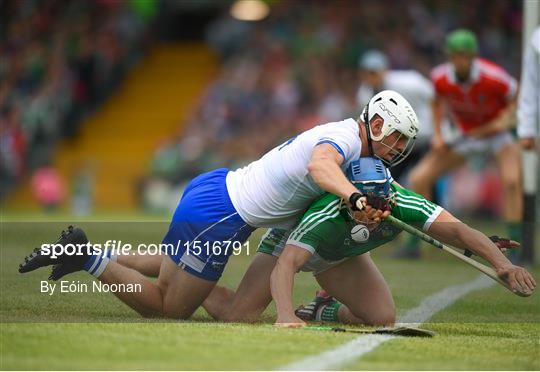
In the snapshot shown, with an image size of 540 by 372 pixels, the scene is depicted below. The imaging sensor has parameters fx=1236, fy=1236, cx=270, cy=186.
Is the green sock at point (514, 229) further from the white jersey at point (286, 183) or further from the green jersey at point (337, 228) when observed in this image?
the white jersey at point (286, 183)

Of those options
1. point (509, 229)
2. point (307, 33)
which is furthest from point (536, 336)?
point (307, 33)

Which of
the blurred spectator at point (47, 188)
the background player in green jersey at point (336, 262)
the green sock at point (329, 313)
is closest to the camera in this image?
the background player in green jersey at point (336, 262)

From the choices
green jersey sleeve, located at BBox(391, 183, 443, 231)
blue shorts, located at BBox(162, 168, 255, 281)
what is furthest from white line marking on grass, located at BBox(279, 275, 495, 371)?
blue shorts, located at BBox(162, 168, 255, 281)

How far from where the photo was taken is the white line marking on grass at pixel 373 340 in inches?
211

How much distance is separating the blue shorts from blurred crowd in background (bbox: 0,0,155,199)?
1486cm

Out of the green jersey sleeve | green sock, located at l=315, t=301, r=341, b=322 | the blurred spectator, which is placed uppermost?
the green jersey sleeve

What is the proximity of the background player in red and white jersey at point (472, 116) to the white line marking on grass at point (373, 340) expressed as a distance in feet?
9.10

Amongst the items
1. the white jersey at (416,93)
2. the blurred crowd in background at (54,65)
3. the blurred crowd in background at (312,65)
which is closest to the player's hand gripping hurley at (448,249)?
the white jersey at (416,93)

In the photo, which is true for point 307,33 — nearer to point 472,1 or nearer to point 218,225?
point 472,1

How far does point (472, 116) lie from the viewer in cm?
1198

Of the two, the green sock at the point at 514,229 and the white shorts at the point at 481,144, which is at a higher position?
the white shorts at the point at 481,144

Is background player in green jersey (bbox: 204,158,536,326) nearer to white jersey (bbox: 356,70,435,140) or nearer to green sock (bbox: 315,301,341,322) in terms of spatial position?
green sock (bbox: 315,301,341,322)

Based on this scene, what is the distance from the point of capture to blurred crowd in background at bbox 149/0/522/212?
64.3 ft

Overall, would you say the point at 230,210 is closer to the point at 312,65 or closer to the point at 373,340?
the point at 373,340
